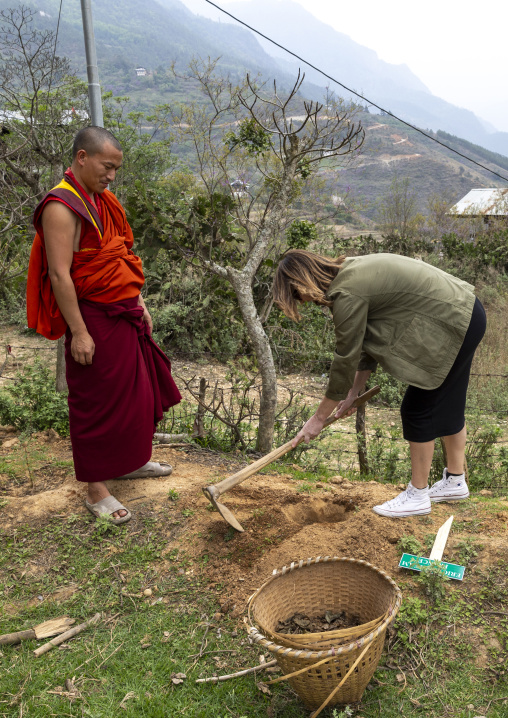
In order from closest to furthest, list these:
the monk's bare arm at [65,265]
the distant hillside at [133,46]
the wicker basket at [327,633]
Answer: the wicker basket at [327,633], the monk's bare arm at [65,265], the distant hillside at [133,46]

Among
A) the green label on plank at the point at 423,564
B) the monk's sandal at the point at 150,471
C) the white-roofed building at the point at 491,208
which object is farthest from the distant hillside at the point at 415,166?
the green label on plank at the point at 423,564

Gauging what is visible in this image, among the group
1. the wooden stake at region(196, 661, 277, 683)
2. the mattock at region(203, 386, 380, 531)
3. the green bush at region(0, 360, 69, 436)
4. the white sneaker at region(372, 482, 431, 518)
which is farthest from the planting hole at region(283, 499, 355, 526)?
the green bush at region(0, 360, 69, 436)

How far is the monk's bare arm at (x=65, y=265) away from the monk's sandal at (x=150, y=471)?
1.03m

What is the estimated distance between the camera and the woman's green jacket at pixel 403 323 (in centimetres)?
247

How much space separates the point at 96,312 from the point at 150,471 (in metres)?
1.22

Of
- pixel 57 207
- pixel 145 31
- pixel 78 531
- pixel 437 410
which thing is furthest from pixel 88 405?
pixel 145 31

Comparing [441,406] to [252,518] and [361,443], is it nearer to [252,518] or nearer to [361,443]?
[252,518]

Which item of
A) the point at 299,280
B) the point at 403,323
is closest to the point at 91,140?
the point at 299,280

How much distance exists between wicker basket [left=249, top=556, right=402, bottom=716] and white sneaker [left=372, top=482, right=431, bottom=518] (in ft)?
2.14

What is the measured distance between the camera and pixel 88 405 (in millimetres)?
2869

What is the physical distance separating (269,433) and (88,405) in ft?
5.96

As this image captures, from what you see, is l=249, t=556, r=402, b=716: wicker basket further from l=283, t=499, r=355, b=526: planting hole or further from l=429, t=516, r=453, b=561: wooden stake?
l=283, t=499, r=355, b=526: planting hole

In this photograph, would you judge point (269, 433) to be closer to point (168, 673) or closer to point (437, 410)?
point (437, 410)

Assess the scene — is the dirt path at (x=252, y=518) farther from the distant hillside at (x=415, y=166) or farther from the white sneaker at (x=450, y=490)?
the distant hillside at (x=415, y=166)
